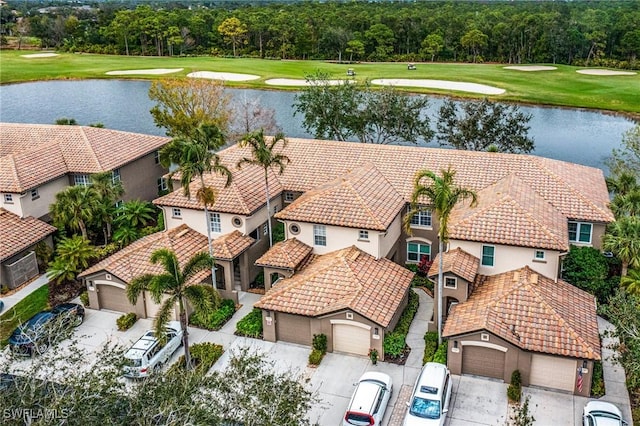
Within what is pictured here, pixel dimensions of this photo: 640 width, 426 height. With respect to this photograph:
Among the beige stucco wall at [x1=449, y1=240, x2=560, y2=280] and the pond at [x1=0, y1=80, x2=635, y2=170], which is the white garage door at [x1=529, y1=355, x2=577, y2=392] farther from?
the pond at [x1=0, y1=80, x2=635, y2=170]

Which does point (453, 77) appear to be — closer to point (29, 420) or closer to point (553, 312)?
point (553, 312)

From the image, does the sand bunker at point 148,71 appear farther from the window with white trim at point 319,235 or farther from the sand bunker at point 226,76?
the window with white trim at point 319,235

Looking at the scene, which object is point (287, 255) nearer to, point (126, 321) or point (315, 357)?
point (315, 357)

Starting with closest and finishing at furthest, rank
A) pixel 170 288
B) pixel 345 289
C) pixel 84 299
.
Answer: pixel 170 288
pixel 345 289
pixel 84 299

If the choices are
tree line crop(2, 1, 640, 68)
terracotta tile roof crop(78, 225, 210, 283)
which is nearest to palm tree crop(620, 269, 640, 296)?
terracotta tile roof crop(78, 225, 210, 283)

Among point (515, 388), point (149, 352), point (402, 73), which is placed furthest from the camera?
point (402, 73)

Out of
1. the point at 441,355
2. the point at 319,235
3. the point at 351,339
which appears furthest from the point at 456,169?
the point at 351,339
